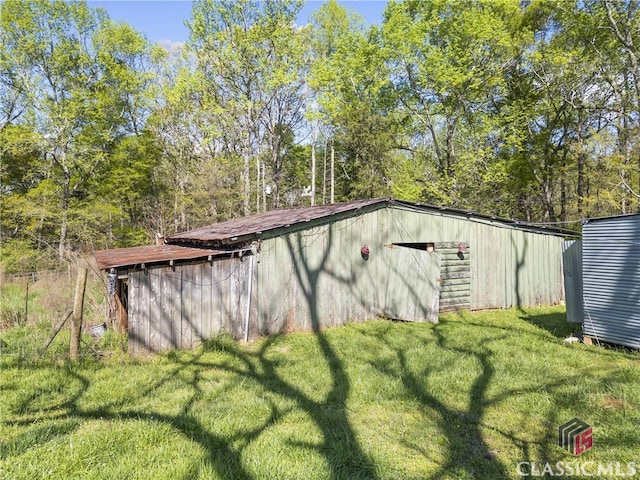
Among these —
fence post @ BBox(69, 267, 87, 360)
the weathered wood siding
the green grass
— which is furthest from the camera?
the weathered wood siding

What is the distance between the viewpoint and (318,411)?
392 centimetres

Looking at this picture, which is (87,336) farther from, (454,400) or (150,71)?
(150,71)

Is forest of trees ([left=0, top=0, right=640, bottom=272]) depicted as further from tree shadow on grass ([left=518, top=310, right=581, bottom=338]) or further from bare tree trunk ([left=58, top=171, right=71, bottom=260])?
tree shadow on grass ([left=518, top=310, right=581, bottom=338])

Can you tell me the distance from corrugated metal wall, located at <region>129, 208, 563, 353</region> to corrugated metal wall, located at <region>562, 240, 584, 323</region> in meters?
2.55

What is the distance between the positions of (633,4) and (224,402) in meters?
18.6

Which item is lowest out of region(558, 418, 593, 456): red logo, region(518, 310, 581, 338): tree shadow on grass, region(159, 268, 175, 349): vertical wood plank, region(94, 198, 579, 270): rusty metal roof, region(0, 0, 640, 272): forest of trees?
region(558, 418, 593, 456): red logo

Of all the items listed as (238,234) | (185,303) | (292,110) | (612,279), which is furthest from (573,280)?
(292,110)

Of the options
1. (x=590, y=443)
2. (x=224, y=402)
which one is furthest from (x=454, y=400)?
(x=224, y=402)

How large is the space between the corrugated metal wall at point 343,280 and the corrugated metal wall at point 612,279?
2998 millimetres

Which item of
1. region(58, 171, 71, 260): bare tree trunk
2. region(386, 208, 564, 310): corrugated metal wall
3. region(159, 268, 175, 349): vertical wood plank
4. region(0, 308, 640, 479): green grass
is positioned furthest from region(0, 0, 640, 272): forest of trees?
region(0, 308, 640, 479): green grass

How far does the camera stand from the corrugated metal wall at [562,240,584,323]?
6906 millimetres

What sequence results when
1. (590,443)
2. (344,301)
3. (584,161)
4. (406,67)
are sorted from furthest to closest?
(406,67)
(584,161)
(344,301)
(590,443)

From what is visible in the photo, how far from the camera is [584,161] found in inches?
643

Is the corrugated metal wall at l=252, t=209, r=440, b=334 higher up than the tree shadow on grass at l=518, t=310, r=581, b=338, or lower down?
higher up
